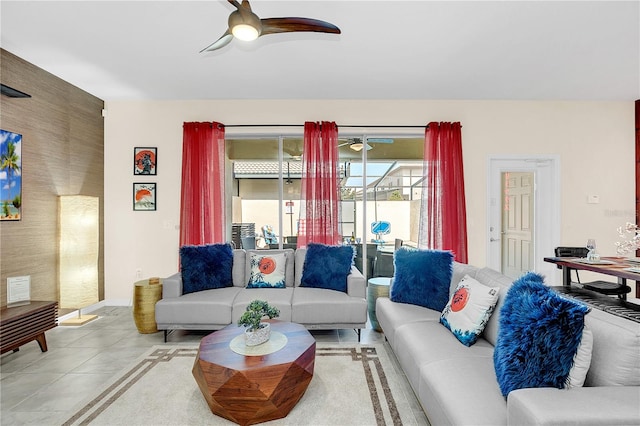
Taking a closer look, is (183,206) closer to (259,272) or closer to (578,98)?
(259,272)

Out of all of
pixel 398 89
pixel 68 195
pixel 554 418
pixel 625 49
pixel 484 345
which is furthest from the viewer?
pixel 398 89

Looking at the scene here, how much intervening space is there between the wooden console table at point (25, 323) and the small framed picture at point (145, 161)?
204cm

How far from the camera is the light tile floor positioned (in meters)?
2.11

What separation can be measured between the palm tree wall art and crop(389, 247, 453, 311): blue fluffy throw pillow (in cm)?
383

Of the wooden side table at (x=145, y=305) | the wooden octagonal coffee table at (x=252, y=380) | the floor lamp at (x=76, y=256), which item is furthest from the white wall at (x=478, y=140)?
the wooden octagonal coffee table at (x=252, y=380)

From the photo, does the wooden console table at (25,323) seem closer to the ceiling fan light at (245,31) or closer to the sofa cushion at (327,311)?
the sofa cushion at (327,311)

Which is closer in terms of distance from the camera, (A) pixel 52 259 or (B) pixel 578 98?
(A) pixel 52 259

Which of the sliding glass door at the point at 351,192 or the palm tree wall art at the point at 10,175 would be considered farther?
the sliding glass door at the point at 351,192

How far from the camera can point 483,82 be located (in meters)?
3.86

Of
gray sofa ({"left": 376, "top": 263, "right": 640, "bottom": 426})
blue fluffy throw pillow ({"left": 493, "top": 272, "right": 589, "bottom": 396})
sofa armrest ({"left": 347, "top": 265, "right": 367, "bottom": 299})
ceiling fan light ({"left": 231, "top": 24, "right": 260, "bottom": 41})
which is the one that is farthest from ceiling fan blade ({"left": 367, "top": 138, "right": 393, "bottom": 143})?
blue fluffy throw pillow ({"left": 493, "top": 272, "right": 589, "bottom": 396})

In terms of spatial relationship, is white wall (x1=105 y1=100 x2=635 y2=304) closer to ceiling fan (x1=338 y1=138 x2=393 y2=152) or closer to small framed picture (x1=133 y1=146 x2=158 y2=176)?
small framed picture (x1=133 y1=146 x2=158 y2=176)

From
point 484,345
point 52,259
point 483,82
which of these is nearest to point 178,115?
point 52,259

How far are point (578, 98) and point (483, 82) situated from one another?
165cm

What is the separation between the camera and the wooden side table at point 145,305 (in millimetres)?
3324
